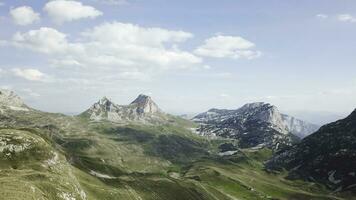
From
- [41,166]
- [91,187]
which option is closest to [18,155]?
[41,166]

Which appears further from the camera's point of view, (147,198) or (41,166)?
(147,198)

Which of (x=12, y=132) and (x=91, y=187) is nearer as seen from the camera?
(x=91, y=187)

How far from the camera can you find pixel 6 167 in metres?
→ 142

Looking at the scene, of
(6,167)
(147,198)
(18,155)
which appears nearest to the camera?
(6,167)

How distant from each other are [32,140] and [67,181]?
141ft

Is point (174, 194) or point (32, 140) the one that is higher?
point (32, 140)

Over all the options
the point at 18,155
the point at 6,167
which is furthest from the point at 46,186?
the point at 18,155

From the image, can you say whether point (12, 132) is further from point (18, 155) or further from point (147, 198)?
point (147, 198)

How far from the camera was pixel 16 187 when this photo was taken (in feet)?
331

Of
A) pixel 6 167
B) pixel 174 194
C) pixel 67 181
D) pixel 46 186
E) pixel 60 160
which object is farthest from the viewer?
pixel 174 194

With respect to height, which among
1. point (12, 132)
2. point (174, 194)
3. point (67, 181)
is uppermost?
point (12, 132)

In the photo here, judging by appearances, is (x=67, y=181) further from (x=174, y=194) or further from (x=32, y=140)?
(x=174, y=194)

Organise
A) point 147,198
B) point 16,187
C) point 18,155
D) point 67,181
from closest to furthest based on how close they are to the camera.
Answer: point 16,187 → point 67,181 → point 18,155 → point 147,198

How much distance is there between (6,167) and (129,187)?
57549 millimetres
